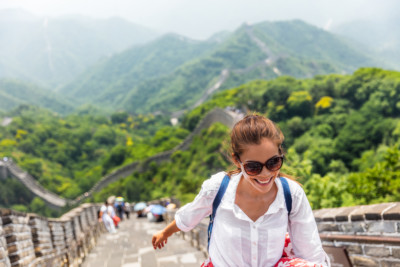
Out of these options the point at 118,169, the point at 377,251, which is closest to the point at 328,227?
the point at 377,251

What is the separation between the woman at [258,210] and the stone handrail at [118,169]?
27.5 metres

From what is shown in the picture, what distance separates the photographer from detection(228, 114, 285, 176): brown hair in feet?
5.58

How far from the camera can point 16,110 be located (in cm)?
8944

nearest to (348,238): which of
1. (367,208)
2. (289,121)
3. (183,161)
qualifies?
(367,208)

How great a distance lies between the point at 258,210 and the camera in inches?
71.4

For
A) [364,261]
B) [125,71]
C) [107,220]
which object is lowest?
[107,220]

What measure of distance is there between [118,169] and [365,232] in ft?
127

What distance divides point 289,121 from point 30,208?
32632 mm

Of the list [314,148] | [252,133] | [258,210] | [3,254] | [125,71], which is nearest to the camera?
[252,133]

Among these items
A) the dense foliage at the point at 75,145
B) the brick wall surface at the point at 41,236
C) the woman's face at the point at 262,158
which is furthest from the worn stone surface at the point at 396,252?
the dense foliage at the point at 75,145

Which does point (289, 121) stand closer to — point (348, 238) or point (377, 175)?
point (377, 175)

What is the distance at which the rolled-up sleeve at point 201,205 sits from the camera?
1.83m

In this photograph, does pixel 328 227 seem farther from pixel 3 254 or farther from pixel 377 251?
pixel 3 254

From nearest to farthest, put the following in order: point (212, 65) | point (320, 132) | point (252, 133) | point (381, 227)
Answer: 1. point (252, 133)
2. point (381, 227)
3. point (320, 132)
4. point (212, 65)
